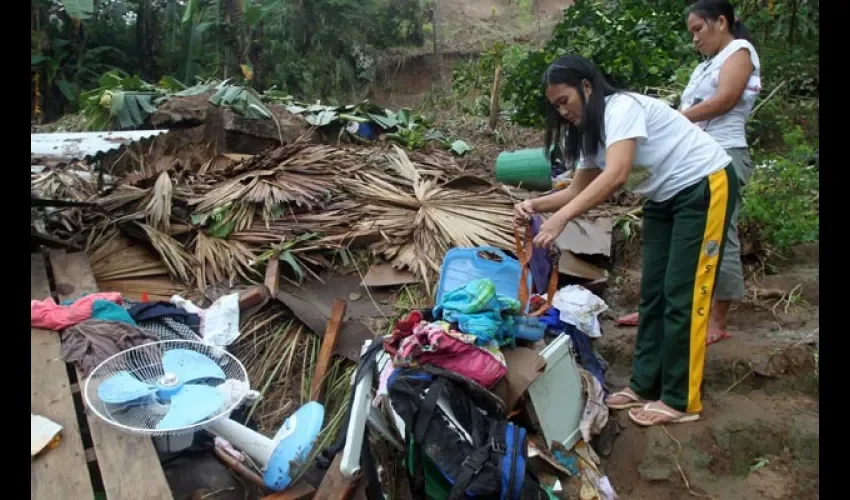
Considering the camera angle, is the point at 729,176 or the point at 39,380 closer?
the point at 729,176

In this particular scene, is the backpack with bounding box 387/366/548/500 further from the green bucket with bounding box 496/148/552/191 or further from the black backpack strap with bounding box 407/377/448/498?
the green bucket with bounding box 496/148/552/191

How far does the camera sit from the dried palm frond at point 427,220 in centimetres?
445

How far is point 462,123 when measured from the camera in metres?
9.90

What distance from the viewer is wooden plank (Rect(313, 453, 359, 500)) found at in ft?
8.41

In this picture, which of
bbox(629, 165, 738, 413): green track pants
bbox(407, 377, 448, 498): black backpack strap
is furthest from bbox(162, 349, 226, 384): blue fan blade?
bbox(629, 165, 738, 413): green track pants

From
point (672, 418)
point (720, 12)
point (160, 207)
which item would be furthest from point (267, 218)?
point (720, 12)

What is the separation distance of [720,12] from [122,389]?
3.32 metres

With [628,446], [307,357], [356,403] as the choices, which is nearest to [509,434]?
[356,403]

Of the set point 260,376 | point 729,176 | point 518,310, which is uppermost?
point 729,176

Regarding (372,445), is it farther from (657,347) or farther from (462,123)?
(462,123)

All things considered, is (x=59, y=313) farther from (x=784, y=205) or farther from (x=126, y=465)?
(x=784, y=205)

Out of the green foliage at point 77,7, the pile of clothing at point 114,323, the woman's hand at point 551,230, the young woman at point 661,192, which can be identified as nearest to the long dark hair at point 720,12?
the young woman at point 661,192

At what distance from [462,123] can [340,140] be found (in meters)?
3.33

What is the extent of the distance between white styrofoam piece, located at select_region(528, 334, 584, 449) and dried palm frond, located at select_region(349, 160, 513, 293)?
1.39 m
